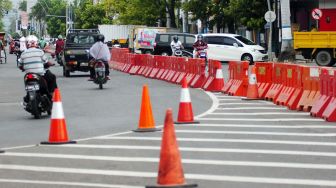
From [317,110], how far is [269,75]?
4.48 m

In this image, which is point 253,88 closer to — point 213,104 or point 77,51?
point 213,104

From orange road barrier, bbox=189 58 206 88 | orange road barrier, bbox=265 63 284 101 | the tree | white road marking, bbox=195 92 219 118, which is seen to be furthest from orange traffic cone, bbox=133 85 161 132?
the tree

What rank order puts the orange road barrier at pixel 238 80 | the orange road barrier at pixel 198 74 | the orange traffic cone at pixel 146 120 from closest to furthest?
the orange traffic cone at pixel 146 120, the orange road barrier at pixel 238 80, the orange road barrier at pixel 198 74

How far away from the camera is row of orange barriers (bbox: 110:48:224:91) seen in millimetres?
24828

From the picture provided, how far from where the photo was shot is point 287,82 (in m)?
19.3

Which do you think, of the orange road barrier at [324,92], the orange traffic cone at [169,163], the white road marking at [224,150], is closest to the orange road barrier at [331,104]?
the orange road barrier at [324,92]

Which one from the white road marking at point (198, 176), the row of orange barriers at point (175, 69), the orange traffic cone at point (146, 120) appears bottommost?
the white road marking at point (198, 176)

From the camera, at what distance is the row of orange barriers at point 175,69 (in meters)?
24.8

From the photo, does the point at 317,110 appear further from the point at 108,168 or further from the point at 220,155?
the point at 108,168

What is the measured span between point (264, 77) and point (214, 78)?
145 inches

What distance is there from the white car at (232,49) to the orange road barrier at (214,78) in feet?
74.3

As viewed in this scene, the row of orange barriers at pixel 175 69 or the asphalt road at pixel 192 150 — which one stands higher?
the row of orange barriers at pixel 175 69

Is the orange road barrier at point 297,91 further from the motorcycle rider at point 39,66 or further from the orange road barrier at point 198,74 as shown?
the orange road barrier at point 198,74

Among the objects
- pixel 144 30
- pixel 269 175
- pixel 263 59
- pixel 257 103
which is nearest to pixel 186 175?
pixel 269 175
